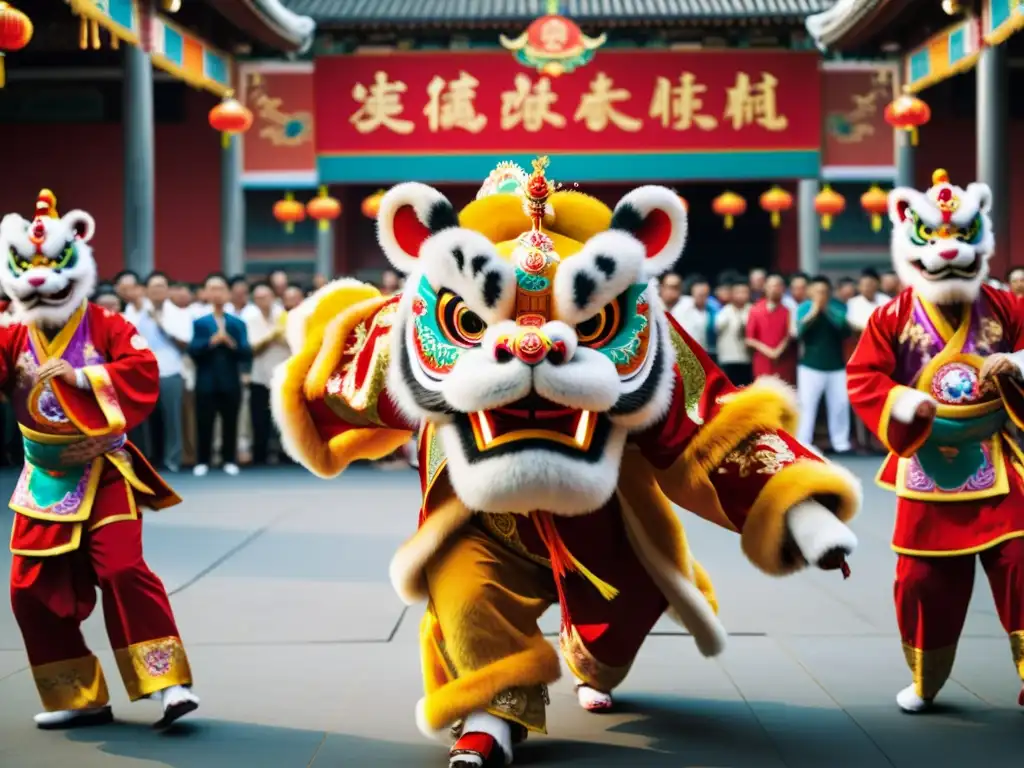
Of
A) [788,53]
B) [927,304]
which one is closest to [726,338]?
[788,53]

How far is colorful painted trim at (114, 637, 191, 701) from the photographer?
3562 mm

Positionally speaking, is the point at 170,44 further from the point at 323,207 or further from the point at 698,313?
the point at 698,313

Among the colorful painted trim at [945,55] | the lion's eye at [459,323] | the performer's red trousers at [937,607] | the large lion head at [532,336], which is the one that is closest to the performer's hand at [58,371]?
the large lion head at [532,336]

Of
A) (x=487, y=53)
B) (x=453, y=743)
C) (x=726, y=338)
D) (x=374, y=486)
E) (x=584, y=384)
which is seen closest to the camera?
(x=584, y=384)

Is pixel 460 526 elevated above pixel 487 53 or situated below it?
below

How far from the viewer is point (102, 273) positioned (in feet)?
49.1

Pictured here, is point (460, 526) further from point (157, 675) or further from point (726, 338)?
point (726, 338)

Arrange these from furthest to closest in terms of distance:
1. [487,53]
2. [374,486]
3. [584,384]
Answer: [487,53] → [374,486] → [584,384]

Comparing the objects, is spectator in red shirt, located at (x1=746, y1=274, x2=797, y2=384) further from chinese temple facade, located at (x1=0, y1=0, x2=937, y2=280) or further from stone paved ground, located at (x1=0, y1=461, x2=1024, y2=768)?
stone paved ground, located at (x1=0, y1=461, x2=1024, y2=768)

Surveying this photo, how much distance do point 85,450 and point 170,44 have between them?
29.1 feet

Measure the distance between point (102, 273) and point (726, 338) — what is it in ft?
24.3

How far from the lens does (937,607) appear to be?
3795mm

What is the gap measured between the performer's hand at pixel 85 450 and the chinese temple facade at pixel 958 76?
791 centimetres

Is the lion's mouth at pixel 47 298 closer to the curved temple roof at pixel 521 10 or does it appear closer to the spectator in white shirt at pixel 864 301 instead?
the spectator in white shirt at pixel 864 301
